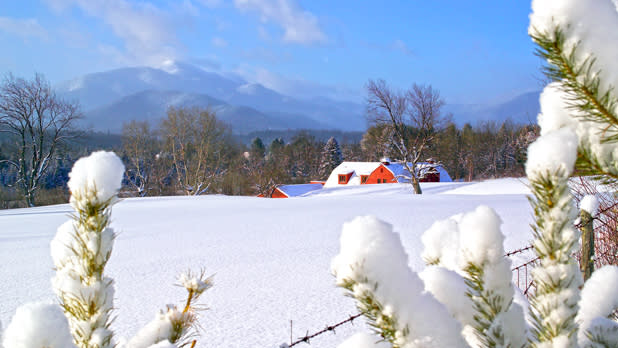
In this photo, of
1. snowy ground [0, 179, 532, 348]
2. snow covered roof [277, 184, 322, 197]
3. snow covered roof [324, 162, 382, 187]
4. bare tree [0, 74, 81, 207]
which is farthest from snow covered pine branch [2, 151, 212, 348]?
snow covered roof [324, 162, 382, 187]

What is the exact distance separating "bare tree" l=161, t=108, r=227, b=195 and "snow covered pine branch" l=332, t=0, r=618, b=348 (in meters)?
28.0

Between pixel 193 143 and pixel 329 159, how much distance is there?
34.1 metres

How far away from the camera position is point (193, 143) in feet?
91.9

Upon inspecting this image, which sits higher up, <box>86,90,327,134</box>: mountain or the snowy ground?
<box>86,90,327,134</box>: mountain

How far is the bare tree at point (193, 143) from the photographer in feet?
89.6

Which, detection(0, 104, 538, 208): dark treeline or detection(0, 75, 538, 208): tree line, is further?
detection(0, 104, 538, 208): dark treeline

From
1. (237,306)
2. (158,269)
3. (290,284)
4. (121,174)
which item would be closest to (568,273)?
(121,174)

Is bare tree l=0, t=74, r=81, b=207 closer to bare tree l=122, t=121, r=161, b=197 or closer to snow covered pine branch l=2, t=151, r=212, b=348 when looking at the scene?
bare tree l=122, t=121, r=161, b=197

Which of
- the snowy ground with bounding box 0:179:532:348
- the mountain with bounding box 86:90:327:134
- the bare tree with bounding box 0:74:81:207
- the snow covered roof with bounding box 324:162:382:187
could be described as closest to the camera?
the snowy ground with bounding box 0:179:532:348

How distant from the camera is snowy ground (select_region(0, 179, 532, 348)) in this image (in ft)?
15.1

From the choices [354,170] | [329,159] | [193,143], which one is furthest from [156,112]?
[193,143]

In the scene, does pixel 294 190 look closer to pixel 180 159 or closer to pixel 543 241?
pixel 180 159

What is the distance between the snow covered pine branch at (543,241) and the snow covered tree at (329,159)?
5868 cm

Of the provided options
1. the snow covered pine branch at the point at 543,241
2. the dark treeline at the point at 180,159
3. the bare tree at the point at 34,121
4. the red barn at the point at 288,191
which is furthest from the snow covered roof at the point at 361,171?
the snow covered pine branch at the point at 543,241
